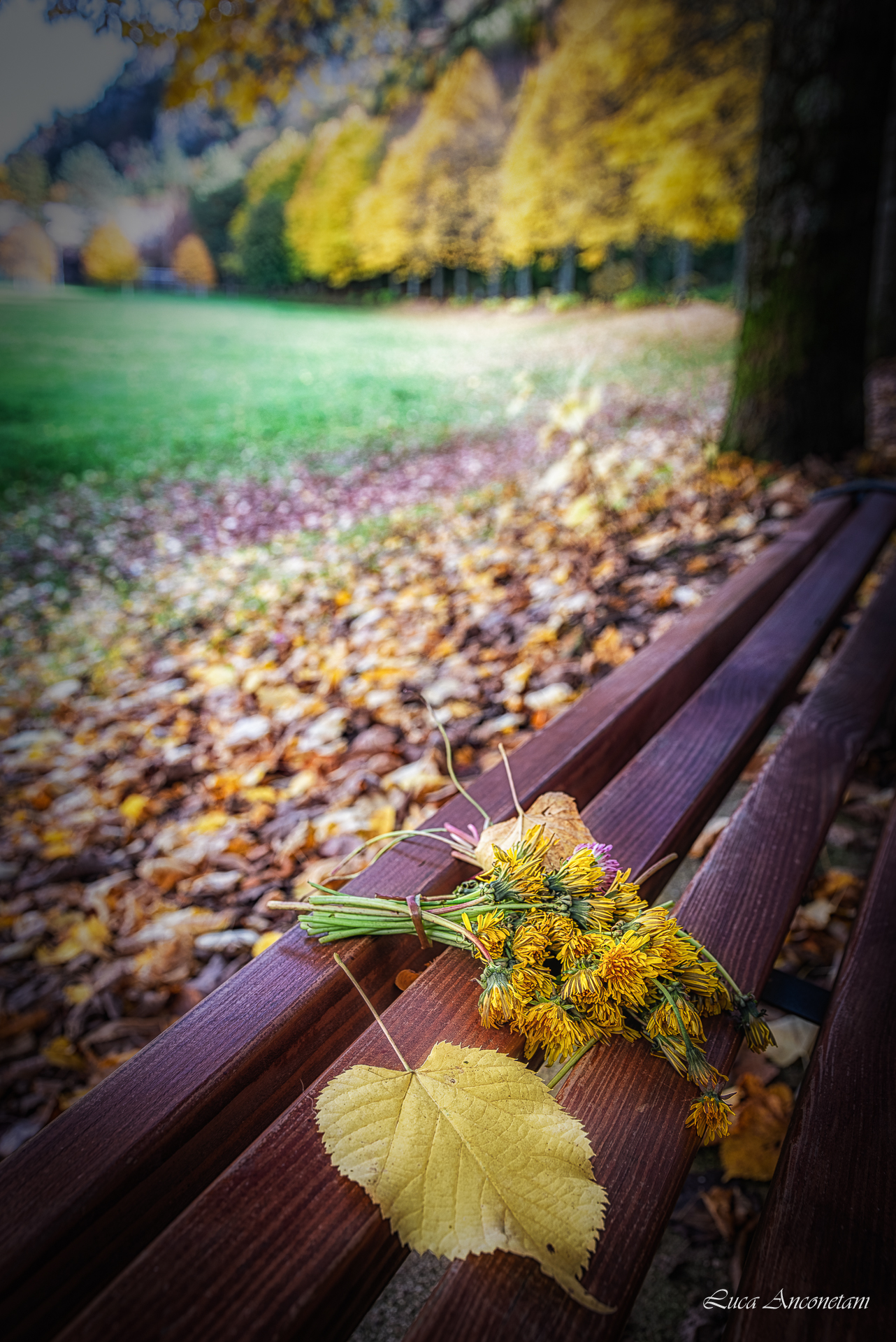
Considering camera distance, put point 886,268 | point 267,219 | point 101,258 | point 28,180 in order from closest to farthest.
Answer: point 28,180 → point 101,258 → point 267,219 → point 886,268

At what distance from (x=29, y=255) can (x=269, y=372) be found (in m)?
1.67

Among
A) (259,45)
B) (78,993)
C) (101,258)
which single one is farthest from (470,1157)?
(101,258)

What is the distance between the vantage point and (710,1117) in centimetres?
57

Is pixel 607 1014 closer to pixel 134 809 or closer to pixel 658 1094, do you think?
pixel 658 1094

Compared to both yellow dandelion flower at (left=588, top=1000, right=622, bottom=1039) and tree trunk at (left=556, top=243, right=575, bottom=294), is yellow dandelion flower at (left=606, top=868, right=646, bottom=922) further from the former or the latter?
tree trunk at (left=556, top=243, right=575, bottom=294)

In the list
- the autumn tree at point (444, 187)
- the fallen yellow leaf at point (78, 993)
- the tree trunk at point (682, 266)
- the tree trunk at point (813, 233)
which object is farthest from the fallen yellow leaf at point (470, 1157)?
the tree trunk at point (682, 266)

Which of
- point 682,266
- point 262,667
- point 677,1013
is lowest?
point 262,667

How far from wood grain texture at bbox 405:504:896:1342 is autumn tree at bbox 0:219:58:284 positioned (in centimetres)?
441

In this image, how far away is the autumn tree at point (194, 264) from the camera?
4.35 metres

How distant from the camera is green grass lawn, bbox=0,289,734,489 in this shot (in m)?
4.09

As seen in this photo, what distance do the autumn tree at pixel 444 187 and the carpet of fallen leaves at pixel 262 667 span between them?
1.59 m

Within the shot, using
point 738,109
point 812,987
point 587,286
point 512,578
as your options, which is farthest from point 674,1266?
point 738,109

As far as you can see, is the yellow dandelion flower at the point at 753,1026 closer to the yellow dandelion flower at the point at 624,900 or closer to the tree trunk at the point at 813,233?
the yellow dandelion flower at the point at 624,900

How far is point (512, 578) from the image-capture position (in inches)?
124
